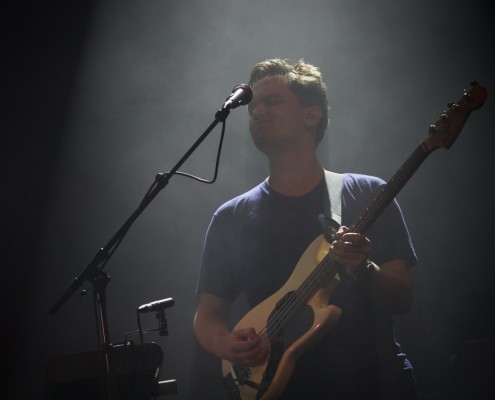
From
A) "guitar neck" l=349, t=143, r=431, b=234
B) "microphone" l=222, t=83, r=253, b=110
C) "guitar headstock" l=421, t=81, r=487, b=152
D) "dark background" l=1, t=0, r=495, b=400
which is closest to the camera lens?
"guitar headstock" l=421, t=81, r=487, b=152

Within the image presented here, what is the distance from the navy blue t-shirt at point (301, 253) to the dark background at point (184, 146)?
104 centimetres

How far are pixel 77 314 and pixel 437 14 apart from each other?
3121 millimetres

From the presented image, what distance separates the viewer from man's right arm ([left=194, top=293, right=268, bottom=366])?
208cm

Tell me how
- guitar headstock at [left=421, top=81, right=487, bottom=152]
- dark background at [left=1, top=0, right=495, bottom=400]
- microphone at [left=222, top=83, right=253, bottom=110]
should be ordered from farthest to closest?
1. dark background at [left=1, top=0, right=495, bottom=400]
2. microphone at [left=222, top=83, right=253, bottom=110]
3. guitar headstock at [left=421, top=81, right=487, bottom=152]

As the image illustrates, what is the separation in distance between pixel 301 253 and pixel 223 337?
1.62 feet

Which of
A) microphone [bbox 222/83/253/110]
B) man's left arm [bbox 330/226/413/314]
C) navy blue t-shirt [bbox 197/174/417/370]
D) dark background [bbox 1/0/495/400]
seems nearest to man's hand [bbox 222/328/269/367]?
navy blue t-shirt [bbox 197/174/417/370]

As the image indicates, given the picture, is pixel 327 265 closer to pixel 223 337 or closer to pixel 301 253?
pixel 301 253

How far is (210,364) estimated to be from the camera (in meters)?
3.30

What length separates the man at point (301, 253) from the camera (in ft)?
6.54

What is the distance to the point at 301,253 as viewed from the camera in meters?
2.29

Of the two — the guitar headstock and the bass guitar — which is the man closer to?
the bass guitar

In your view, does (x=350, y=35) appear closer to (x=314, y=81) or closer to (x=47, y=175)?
(x=314, y=81)

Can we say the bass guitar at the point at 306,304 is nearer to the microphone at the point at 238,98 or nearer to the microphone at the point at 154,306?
the microphone at the point at 154,306

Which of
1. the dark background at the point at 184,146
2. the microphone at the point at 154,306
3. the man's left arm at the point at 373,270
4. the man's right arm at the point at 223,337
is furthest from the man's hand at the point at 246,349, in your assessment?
the dark background at the point at 184,146
